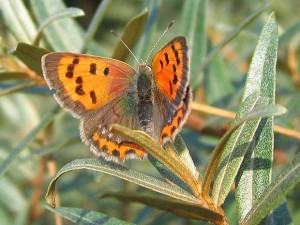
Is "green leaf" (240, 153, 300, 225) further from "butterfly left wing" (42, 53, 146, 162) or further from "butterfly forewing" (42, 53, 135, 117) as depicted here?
"butterfly forewing" (42, 53, 135, 117)

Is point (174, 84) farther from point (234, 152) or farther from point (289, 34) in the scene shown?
point (289, 34)

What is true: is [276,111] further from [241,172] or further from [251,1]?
[251,1]

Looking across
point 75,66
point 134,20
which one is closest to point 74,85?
point 75,66

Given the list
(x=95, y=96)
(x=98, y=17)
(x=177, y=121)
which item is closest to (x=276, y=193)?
(x=177, y=121)

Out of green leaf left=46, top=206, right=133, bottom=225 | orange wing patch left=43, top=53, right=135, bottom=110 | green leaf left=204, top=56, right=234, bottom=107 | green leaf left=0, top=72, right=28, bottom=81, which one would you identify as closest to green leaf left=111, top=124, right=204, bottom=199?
green leaf left=46, top=206, right=133, bottom=225

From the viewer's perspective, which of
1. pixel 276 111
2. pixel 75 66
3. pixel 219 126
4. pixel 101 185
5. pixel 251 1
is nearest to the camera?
pixel 276 111

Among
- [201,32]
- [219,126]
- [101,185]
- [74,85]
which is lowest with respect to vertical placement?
[101,185]

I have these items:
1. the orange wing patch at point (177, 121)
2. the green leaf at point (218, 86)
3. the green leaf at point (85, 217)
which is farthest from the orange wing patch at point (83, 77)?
the green leaf at point (218, 86)

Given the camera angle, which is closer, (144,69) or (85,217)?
(85,217)
